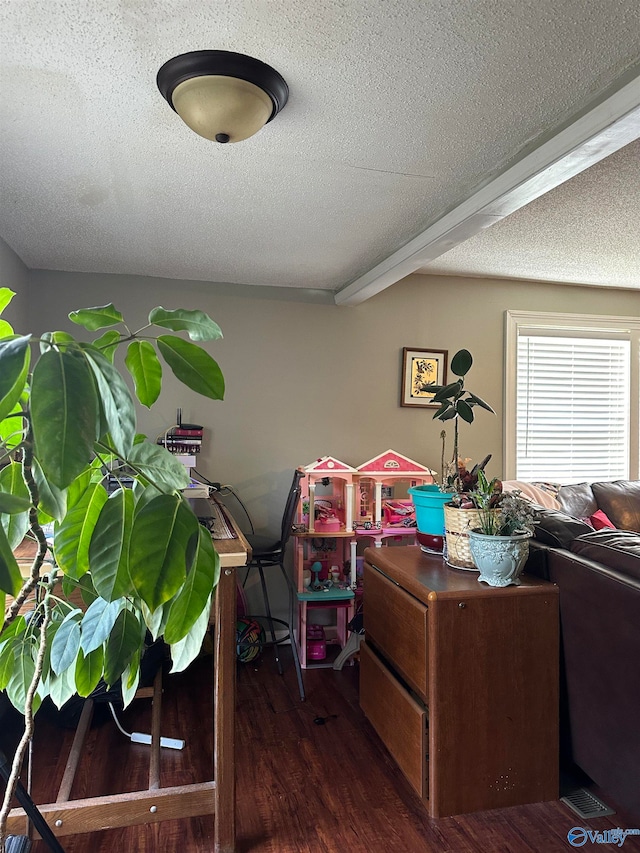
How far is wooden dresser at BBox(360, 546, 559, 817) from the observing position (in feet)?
6.90

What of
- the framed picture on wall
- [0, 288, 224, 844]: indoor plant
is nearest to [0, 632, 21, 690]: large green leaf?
[0, 288, 224, 844]: indoor plant

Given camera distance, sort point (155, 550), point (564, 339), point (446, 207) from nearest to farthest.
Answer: point (155, 550), point (446, 207), point (564, 339)

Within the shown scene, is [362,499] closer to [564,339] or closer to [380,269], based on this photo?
[380,269]

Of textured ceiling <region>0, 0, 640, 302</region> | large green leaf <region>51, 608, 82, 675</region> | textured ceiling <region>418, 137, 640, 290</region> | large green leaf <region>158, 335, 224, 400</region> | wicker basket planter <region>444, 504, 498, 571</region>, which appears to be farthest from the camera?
textured ceiling <region>418, 137, 640, 290</region>

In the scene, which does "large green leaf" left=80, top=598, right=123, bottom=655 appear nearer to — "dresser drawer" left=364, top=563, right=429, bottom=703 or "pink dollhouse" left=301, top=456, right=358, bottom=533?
"dresser drawer" left=364, top=563, right=429, bottom=703

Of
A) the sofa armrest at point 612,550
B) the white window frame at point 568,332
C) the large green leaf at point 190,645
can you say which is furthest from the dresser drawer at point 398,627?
the white window frame at point 568,332

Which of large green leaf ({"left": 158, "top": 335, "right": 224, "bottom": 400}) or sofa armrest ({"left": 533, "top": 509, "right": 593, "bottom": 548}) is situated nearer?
large green leaf ({"left": 158, "top": 335, "right": 224, "bottom": 400})

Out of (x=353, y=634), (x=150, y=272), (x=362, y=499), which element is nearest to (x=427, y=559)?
(x=353, y=634)

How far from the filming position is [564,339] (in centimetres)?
454

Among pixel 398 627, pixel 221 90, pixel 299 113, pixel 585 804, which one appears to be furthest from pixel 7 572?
pixel 585 804

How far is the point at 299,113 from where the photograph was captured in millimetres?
1747

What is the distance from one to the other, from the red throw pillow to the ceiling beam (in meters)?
2.00

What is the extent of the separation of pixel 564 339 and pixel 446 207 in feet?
7.92

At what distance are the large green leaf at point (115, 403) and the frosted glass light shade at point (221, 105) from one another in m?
1.08
